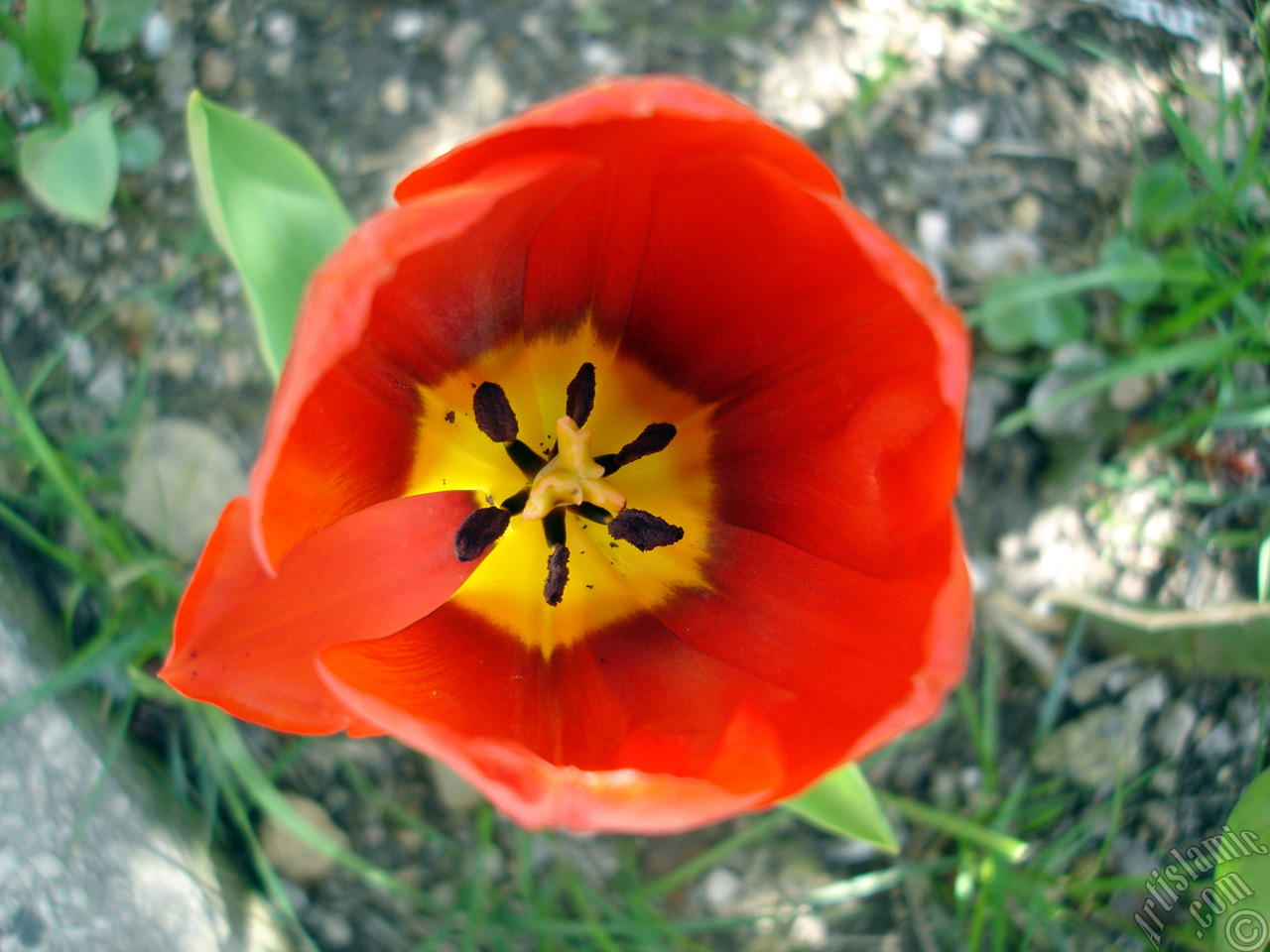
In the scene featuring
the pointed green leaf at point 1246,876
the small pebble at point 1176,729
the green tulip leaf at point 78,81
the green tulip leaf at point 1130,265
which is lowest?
the small pebble at point 1176,729

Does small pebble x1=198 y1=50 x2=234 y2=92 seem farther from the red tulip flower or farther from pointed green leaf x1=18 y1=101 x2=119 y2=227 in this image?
the red tulip flower

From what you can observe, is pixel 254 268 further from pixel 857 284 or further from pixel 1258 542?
pixel 1258 542

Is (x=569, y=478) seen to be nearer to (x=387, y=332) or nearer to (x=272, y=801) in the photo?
(x=387, y=332)

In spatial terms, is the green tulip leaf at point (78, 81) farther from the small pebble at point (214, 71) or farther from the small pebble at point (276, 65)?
the small pebble at point (276, 65)

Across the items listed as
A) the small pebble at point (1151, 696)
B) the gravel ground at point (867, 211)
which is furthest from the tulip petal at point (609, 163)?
the small pebble at point (1151, 696)

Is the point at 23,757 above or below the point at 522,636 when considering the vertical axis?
below

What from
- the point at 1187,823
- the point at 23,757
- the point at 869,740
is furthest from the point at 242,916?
the point at 1187,823
